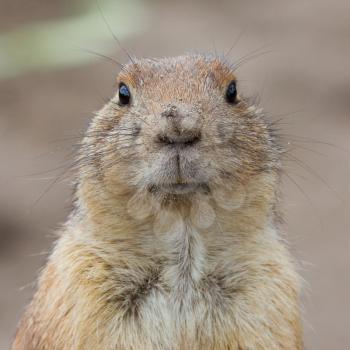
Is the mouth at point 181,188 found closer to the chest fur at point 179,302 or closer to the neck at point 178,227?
the neck at point 178,227

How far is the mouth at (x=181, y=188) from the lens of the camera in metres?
4.95

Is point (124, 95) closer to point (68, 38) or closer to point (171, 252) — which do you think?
point (171, 252)

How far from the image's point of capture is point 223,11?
14188 mm

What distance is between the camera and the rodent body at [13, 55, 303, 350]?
5.12m

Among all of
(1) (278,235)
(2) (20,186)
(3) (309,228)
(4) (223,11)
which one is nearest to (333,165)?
(3) (309,228)

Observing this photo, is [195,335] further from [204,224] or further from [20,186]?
[20,186]

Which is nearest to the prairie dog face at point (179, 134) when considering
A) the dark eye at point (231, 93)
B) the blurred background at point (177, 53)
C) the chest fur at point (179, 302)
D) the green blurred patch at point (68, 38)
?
the dark eye at point (231, 93)

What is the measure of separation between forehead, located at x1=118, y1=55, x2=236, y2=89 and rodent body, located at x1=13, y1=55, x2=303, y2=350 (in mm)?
15

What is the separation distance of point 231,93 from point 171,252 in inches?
35.6

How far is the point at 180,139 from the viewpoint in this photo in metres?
4.80

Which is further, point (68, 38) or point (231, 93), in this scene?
point (68, 38)

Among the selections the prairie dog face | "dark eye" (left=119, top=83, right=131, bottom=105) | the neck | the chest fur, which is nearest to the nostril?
the prairie dog face

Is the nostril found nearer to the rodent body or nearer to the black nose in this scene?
the black nose

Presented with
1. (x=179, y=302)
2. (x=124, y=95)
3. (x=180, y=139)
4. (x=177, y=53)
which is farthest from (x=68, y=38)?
(x=180, y=139)
